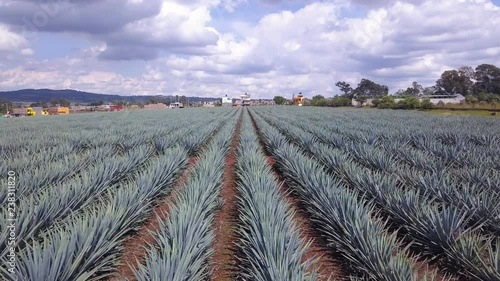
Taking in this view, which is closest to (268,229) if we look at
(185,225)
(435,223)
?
(185,225)

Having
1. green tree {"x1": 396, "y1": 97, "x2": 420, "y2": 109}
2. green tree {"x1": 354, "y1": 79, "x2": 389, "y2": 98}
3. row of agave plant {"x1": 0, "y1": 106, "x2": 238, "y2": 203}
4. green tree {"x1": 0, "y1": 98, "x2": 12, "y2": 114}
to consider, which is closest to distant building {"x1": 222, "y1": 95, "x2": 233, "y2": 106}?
green tree {"x1": 354, "y1": 79, "x2": 389, "y2": 98}

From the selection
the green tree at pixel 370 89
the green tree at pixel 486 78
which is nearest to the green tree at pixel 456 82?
the green tree at pixel 486 78

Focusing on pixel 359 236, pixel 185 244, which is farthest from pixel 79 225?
pixel 359 236

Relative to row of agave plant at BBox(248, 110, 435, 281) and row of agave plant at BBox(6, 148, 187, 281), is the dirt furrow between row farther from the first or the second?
row of agave plant at BBox(6, 148, 187, 281)

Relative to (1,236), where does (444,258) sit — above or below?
below

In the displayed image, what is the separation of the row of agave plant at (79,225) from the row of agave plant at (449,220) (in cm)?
346

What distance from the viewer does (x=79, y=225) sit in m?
3.85

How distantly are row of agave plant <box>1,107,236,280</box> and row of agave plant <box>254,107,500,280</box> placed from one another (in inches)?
136

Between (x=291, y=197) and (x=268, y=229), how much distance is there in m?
3.74

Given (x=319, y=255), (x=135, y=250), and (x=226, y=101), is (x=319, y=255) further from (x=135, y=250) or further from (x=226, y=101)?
(x=226, y=101)

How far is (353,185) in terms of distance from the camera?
7.27 meters

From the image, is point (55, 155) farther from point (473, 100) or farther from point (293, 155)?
point (473, 100)

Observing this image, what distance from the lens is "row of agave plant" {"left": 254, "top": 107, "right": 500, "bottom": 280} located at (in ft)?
12.6

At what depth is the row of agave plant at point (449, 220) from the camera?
384cm
